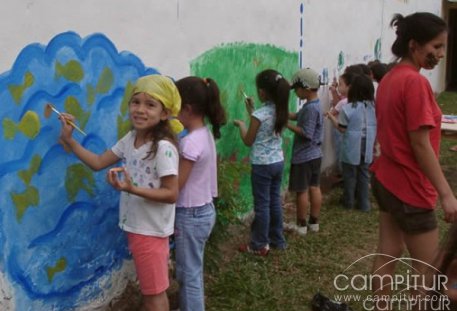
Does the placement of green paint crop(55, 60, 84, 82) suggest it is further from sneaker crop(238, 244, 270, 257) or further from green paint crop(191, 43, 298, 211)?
sneaker crop(238, 244, 270, 257)

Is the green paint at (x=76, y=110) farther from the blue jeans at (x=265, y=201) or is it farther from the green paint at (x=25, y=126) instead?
the blue jeans at (x=265, y=201)

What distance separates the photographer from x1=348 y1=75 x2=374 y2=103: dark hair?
571 centimetres

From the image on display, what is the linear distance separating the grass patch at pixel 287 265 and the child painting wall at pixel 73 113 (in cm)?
62

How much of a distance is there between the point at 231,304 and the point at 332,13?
4.01 metres

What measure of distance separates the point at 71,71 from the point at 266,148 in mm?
1885

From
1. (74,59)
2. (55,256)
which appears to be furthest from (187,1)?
(55,256)

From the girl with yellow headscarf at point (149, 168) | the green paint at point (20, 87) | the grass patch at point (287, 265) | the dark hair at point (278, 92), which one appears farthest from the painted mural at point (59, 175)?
the dark hair at point (278, 92)

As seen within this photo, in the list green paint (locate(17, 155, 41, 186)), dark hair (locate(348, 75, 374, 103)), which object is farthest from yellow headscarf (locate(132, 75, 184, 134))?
dark hair (locate(348, 75, 374, 103))

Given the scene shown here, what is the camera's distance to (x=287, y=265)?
4.32 metres

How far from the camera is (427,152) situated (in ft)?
8.82

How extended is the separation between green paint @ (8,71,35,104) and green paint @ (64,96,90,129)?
0.82 feet

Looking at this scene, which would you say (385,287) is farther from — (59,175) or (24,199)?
(24,199)

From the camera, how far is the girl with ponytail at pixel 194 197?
300 cm

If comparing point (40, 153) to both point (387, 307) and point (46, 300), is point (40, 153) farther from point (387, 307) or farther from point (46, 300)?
point (387, 307)
